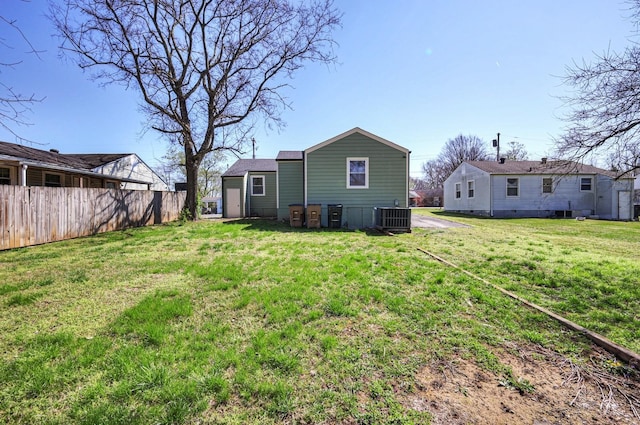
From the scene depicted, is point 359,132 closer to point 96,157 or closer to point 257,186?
point 257,186

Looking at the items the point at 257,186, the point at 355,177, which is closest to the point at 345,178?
the point at 355,177

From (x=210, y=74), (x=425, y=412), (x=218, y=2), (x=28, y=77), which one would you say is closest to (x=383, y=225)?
(x=425, y=412)

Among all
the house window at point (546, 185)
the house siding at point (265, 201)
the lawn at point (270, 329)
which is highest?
the house window at point (546, 185)

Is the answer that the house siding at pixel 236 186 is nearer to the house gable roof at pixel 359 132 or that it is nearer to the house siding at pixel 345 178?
the house siding at pixel 345 178

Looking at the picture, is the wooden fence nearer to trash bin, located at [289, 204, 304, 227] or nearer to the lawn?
the lawn

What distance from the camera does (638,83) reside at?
505 cm

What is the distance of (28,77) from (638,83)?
380 inches

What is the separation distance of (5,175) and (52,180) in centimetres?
201

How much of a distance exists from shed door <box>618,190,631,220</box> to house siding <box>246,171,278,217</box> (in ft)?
75.9

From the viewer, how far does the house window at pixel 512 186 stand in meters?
18.8

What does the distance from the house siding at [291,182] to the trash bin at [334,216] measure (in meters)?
2.75

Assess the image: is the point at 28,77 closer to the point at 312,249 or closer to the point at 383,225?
the point at 312,249

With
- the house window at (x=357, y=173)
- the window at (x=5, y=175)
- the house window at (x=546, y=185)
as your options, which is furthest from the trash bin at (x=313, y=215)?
the house window at (x=546, y=185)

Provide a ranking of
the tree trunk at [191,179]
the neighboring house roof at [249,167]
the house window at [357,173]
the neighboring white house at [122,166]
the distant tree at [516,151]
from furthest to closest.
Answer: the distant tree at [516,151]
the neighboring house roof at [249,167]
the neighboring white house at [122,166]
the tree trunk at [191,179]
the house window at [357,173]
